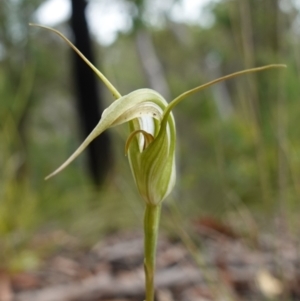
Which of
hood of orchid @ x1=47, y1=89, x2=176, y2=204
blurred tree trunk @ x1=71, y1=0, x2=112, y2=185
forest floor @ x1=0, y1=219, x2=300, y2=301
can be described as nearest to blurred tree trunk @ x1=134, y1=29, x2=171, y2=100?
blurred tree trunk @ x1=71, y1=0, x2=112, y2=185

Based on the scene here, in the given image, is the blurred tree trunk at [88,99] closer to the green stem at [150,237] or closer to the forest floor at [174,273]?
the forest floor at [174,273]

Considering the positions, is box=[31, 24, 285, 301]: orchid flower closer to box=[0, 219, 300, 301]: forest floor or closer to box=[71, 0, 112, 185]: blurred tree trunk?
box=[0, 219, 300, 301]: forest floor

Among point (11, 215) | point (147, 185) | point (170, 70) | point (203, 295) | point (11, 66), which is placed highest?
point (170, 70)

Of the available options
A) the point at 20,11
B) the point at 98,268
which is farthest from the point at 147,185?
the point at 20,11

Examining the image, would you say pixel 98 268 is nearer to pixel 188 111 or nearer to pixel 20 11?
pixel 188 111

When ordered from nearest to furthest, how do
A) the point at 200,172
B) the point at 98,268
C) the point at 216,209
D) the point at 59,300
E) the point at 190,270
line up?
the point at 59,300 → the point at 190,270 → the point at 98,268 → the point at 216,209 → the point at 200,172

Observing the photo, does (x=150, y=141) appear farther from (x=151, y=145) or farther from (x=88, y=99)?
(x=88, y=99)

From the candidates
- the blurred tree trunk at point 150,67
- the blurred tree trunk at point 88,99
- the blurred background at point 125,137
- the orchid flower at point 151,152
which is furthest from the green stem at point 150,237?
the blurred tree trunk at point 150,67

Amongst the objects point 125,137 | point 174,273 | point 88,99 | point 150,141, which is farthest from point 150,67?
point 150,141
